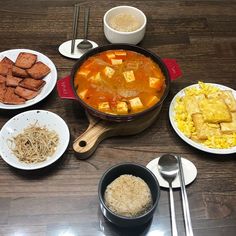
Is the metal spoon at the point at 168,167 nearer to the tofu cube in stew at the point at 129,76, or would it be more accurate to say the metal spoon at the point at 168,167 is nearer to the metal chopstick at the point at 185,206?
the metal chopstick at the point at 185,206

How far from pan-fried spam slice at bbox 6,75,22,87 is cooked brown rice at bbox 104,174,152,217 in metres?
0.71

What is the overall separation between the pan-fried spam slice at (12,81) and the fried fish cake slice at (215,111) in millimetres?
845

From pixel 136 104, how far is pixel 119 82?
6.5 inches

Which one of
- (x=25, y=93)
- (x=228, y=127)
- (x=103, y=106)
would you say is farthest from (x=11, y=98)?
(x=228, y=127)

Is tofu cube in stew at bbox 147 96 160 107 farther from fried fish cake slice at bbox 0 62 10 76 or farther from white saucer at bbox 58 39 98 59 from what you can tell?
fried fish cake slice at bbox 0 62 10 76

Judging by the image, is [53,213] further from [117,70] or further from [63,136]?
[117,70]

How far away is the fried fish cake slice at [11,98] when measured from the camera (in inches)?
61.0

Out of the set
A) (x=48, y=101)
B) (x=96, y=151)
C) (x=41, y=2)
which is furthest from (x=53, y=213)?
(x=41, y=2)

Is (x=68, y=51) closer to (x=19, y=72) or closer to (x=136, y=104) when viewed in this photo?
(x=19, y=72)

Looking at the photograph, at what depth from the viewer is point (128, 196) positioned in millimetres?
1196

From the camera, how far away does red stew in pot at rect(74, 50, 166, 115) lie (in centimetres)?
149

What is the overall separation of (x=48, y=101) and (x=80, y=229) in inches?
25.2

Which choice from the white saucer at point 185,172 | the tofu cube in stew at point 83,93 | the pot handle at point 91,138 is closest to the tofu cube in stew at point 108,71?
the tofu cube in stew at point 83,93

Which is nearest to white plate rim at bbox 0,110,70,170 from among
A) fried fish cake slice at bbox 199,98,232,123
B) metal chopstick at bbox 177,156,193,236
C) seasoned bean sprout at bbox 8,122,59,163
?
seasoned bean sprout at bbox 8,122,59,163
